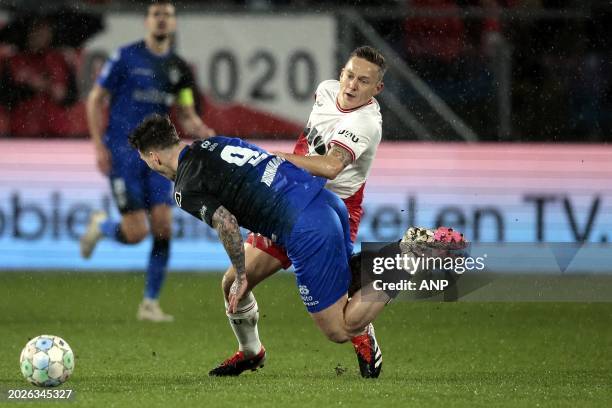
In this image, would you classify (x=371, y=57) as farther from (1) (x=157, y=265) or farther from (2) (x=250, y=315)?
(1) (x=157, y=265)

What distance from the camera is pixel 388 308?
1166cm

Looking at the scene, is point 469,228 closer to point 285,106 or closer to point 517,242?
point 517,242

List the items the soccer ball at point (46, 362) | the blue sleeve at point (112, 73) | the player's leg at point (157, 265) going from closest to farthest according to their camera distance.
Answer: the soccer ball at point (46, 362) < the player's leg at point (157, 265) < the blue sleeve at point (112, 73)

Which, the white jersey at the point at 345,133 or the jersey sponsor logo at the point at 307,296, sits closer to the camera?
the jersey sponsor logo at the point at 307,296

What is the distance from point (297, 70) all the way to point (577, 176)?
119 inches

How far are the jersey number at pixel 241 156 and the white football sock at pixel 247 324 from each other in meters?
0.91

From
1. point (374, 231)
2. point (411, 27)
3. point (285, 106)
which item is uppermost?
point (411, 27)

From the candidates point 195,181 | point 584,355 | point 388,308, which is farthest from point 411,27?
point 195,181

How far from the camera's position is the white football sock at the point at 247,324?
7.86 m

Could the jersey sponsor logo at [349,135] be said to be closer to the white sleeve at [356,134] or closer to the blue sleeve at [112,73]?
the white sleeve at [356,134]

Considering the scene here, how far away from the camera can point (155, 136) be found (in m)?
7.24

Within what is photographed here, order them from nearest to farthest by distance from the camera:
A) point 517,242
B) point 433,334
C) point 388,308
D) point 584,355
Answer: point 584,355
point 433,334
point 388,308
point 517,242

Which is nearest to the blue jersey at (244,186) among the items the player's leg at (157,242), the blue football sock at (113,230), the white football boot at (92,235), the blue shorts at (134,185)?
the player's leg at (157,242)

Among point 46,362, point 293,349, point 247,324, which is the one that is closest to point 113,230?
point 293,349
